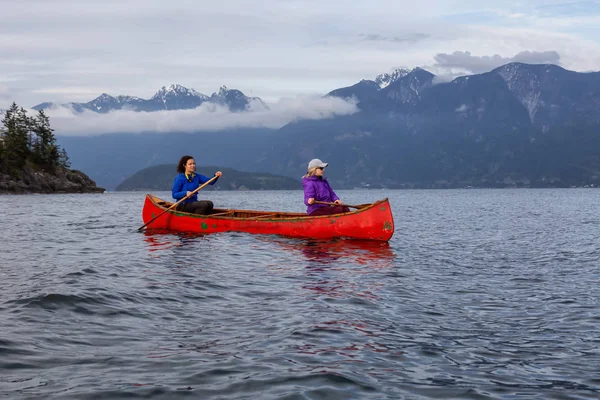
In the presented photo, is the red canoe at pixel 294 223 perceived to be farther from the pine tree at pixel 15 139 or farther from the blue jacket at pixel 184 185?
the pine tree at pixel 15 139

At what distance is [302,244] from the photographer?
22.1 metres

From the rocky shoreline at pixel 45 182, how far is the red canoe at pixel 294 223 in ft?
350

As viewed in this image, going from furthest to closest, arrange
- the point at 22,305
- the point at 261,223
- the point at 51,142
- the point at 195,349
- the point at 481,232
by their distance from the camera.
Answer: the point at 51,142
the point at 481,232
the point at 261,223
the point at 22,305
the point at 195,349

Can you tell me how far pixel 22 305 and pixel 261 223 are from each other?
14234 millimetres

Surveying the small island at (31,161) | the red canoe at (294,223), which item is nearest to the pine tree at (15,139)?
the small island at (31,161)

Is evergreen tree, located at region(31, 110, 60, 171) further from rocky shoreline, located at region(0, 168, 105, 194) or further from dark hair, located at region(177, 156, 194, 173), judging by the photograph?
dark hair, located at region(177, 156, 194, 173)

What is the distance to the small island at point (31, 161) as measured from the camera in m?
126

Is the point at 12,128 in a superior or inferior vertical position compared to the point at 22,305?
superior

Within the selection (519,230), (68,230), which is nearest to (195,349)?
(68,230)

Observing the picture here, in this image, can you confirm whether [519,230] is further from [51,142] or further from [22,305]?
[51,142]

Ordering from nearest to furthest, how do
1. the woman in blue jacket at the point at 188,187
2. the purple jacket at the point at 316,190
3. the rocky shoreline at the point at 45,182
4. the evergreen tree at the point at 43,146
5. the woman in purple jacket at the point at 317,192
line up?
the woman in purple jacket at the point at 317,192 < the purple jacket at the point at 316,190 < the woman in blue jacket at the point at 188,187 < the rocky shoreline at the point at 45,182 < the evergreen tree at the point at 43,146

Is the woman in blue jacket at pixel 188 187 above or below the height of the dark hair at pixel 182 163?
below

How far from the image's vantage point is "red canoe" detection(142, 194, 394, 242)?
2250 cm

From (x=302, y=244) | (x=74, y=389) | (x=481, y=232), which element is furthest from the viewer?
(x=481, y=232)
